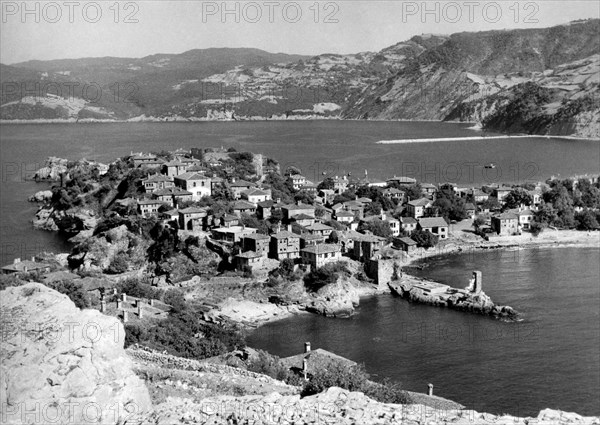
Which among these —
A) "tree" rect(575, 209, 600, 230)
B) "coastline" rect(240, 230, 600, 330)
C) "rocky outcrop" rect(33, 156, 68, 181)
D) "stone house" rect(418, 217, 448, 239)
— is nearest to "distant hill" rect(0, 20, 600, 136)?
"rocky outcrop" rect(33, 156, 68, 181)

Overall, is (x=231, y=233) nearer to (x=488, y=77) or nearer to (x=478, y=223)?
(x=478, y=223)

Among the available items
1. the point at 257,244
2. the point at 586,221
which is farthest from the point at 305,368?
the point at 586,221

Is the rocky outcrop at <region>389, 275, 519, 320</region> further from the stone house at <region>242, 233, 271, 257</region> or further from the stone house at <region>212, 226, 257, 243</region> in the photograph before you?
the stone house at <region>212, 226, 257, 243</region>

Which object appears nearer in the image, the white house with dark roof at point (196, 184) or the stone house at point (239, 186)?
the white house with dark roof at point (196, 184)

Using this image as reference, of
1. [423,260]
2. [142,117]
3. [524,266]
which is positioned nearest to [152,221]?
[423,260]

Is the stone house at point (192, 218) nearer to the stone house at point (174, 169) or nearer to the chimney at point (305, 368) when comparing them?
the stone house at point (174, 169)

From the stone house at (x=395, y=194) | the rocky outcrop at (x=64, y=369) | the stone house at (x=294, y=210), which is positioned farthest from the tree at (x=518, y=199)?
the rocky outcrop at (x=64, y=369)
